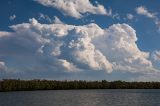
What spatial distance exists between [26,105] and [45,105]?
17.2 ft

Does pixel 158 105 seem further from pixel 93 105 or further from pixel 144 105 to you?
pixel 93 105

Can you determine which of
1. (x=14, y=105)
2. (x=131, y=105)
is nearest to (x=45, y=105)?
(x=14, y=105)

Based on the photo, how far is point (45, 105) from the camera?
88688mm

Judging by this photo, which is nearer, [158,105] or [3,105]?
[158,105]

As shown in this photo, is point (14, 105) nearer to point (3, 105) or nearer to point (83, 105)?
point (3, 105)

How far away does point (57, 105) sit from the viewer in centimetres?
8794

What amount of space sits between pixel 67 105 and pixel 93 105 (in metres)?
6.81

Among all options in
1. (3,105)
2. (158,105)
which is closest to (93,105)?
(158,105)

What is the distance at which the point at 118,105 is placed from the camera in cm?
8775

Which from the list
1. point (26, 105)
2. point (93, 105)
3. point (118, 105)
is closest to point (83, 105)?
point (93, 105)

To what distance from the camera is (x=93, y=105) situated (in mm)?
89250

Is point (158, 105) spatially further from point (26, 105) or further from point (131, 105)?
point (26, 105)

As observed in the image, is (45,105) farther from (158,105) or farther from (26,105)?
(158,105)

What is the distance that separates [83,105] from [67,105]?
4053mm
